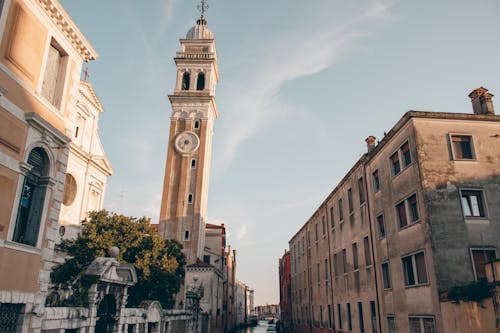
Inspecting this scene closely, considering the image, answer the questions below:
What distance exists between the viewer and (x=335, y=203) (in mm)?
27453

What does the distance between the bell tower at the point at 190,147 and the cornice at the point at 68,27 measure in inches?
1212

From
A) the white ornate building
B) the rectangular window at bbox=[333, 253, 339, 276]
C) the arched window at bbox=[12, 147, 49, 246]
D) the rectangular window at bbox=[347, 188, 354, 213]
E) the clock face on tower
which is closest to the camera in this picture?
the arched window at bbox=[12, 147, 49, 246]

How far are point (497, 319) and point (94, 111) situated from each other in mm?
36749

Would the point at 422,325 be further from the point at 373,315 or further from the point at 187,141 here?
the point at 187,141

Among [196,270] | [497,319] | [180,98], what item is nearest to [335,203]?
[497,319]

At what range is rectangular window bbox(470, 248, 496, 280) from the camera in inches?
542

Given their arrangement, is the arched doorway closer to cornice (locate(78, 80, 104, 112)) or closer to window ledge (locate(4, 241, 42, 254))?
window ledge (locate(4, 241, 42, 254))

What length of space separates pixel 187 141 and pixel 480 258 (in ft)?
124

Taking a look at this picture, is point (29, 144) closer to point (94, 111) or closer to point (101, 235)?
point (101, 235)

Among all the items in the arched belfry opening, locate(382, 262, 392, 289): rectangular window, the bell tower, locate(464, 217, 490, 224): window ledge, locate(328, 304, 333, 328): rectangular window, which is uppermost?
the arched belfry opening

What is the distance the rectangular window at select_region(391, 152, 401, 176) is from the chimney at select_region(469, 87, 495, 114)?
14.2 ft

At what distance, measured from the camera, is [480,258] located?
14.0 m

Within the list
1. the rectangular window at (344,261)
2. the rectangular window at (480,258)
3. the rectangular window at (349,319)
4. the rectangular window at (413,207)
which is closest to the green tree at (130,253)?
the rectangular window at (344,261)

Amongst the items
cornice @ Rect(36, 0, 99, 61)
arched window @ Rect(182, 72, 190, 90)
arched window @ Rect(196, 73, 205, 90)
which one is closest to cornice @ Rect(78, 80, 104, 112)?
arched window @ Rect(182, 72, 190, 90)
